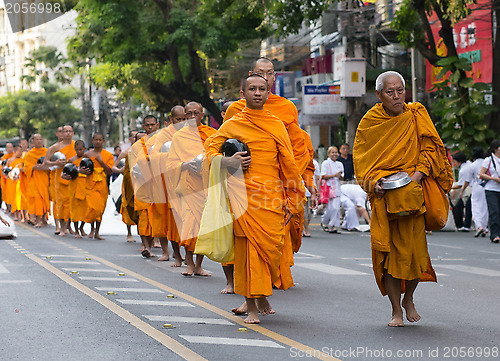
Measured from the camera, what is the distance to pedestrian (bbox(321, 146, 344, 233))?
18359 mm

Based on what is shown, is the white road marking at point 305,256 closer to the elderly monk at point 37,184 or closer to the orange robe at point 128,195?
the orange robe at point 128,195

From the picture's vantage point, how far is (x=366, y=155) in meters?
7.29

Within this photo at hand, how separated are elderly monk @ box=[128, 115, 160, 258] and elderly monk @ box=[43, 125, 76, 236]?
14.7ft

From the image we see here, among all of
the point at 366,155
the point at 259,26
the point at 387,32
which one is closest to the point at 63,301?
the point at 366,155

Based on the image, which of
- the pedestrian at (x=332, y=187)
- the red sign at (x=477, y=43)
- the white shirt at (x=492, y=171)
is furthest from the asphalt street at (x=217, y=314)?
the red sign at (x=477, y=43)

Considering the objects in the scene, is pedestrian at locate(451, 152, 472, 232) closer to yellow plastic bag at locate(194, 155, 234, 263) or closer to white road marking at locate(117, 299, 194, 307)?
white road marking at locate(117, 299, 194, 307)

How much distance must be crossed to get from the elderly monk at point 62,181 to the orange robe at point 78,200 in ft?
1.47

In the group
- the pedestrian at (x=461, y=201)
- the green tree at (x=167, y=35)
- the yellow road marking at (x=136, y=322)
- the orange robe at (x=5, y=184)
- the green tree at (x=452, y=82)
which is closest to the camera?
the yellow road marking at (x=136, y=322)

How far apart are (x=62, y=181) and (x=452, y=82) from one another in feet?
26.7

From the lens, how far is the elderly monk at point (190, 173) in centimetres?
1034

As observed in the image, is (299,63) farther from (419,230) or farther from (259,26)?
(419,230)

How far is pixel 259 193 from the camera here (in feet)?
23.8

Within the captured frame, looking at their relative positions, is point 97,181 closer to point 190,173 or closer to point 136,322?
point 190,173

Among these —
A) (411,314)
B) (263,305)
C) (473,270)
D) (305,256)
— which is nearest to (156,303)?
(263,305)
